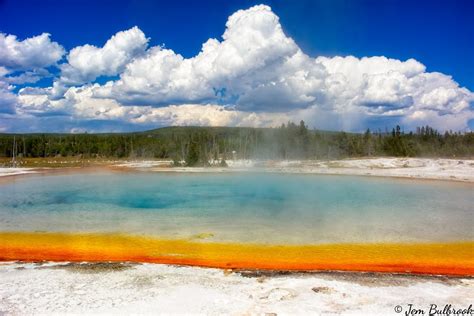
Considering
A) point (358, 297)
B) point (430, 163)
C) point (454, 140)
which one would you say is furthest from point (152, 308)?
point (454, 140)

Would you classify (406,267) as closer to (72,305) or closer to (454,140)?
(72,305)

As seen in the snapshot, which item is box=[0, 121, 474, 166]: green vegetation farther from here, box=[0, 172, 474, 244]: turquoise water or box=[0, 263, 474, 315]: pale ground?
box=[0, 263, 474, 315]: pale ground

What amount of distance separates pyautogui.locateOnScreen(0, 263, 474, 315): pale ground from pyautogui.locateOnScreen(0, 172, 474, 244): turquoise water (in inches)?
161

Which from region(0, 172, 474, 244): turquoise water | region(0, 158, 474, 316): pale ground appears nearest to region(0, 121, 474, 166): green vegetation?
region(0, 172, 474, 244): turquoise water

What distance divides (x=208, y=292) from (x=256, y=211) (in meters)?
10.4

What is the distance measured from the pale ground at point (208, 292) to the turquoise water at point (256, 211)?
4.09 m

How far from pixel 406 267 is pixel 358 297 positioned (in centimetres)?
278

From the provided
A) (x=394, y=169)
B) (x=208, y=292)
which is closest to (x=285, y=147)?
(x=394, y=169)

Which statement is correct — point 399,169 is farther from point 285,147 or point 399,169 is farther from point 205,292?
point 205,292

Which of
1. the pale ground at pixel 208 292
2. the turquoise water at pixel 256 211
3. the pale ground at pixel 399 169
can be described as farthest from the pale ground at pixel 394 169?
the pale ground at pixel 208 292

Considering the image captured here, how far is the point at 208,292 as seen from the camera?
6766 millimetres

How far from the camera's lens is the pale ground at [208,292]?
6086 mm

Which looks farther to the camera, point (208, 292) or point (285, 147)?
point (285, 147)

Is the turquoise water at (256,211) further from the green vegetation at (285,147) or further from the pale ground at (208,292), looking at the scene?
the green vegetation at (285,147)
